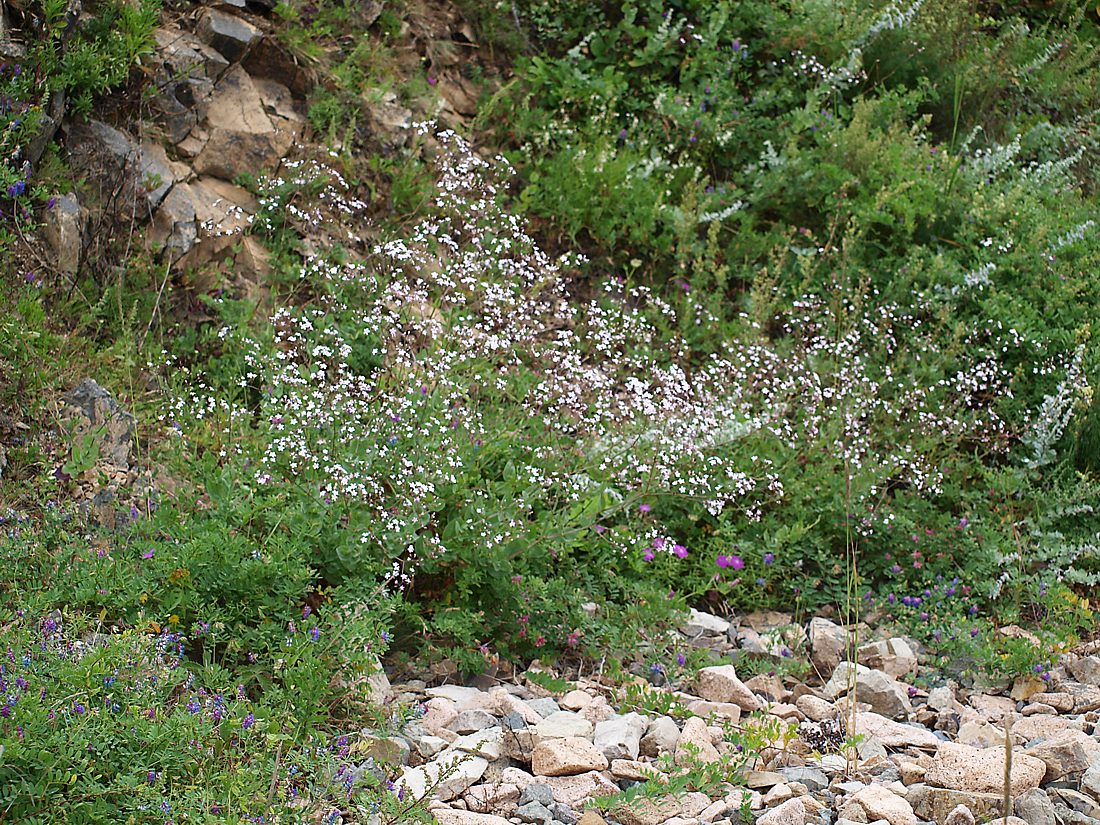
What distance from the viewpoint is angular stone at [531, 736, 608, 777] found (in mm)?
3188

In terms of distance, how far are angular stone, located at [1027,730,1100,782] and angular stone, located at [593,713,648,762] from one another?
1278mm

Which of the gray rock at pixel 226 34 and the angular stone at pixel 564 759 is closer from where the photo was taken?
the angular stone at pixel 564 759

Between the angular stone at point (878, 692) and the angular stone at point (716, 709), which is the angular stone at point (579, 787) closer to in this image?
the angular stone at point (716, 709)

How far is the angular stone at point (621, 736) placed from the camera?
11.0 feet

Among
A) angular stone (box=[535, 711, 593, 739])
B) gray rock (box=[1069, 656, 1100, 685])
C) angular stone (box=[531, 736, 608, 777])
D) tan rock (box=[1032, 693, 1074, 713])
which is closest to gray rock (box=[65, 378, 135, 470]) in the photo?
angular stone (box=[535, 711, 593, 739])

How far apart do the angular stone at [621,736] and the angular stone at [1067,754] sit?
1278mm

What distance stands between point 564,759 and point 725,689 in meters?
1.05

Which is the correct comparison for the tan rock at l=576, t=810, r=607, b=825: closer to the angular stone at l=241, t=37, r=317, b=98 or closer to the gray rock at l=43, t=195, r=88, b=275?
the gray rock at l=43, t=195, r=88, b=275

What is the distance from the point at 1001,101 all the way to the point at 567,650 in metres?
6.31

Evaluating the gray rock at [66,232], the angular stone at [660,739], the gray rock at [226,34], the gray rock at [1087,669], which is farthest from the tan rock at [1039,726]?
the gray rock at [226,34]

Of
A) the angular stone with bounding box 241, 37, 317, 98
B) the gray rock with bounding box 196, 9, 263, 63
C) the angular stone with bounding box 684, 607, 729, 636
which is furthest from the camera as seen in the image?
the angular stone with bounding box 241, 37, 317, 98

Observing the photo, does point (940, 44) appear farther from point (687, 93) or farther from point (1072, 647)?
point (1072, 647)

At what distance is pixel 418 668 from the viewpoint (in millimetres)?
3889

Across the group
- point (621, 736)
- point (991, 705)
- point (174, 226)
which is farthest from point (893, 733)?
point (174, 226)
